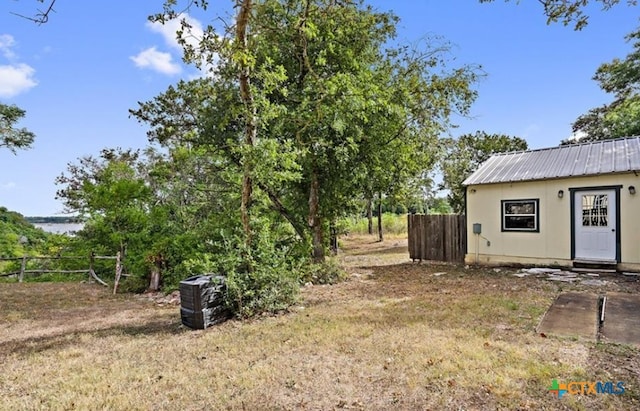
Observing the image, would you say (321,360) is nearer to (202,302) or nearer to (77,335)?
(202,302)

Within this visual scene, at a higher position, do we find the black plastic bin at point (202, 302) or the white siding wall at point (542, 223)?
the white siding wall at point (542, 223)

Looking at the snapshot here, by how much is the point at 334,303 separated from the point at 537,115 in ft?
38.8

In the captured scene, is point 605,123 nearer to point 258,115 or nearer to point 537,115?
point 537,115

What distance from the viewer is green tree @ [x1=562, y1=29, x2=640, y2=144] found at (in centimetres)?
1373

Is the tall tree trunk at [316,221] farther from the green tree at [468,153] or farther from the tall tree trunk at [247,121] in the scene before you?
the green tree at [468,153]

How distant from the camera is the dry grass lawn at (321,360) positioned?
116 inches

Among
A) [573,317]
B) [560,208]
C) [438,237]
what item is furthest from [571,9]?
[438,237]

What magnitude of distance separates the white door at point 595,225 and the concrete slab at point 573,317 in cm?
314

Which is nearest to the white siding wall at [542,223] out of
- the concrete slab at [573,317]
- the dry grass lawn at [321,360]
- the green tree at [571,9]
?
the concrete slab at [573,317]

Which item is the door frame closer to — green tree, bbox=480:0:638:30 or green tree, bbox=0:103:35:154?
green tree, bbox=480:0:638:30

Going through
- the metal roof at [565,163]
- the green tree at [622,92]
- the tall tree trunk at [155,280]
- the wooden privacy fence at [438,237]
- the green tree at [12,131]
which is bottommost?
the tall tree trunk at [155,280]

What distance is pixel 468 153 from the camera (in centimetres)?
1842

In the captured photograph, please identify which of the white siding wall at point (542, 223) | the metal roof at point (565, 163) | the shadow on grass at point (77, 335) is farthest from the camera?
the metal roof at point (565, 163)

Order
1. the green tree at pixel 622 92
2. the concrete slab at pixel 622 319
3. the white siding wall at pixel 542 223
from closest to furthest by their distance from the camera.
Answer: the concrete slab at pixel 622 319, the white siding wall at pixel 542 223, the green tree at pixel 622 92
